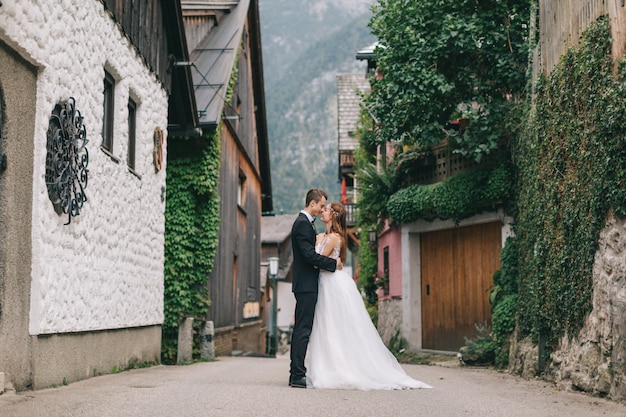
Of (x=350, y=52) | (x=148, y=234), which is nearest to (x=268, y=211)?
(x=148, y=234)

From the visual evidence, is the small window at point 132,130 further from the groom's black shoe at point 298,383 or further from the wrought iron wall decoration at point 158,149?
the groom's black shoe at point 298,383

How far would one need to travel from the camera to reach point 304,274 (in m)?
9.47

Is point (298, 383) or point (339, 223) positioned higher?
point (339, 223)

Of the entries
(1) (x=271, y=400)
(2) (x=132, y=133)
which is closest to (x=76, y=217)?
(1) (x=271, y=400)

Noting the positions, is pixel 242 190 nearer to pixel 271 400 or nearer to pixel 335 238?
pixel 335 238

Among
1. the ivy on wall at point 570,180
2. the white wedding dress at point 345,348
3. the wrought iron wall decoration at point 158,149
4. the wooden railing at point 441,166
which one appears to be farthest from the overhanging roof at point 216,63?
the white wedding dress at point 345,348

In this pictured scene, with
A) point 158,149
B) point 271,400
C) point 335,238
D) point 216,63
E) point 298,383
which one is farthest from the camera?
point 216,63

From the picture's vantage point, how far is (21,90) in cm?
805

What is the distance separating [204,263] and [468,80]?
6419mm

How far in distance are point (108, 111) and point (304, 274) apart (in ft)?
14.2

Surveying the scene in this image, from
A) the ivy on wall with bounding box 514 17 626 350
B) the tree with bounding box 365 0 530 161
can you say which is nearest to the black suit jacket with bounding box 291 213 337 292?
the ivy on wall with bounding box 514 17 626 350

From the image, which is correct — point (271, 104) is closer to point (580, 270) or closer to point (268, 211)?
point (268, 211)

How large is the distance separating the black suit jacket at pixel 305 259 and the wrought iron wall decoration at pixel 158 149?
5369 millimetres

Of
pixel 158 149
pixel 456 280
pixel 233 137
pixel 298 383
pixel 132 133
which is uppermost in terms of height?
pixel 233 137
